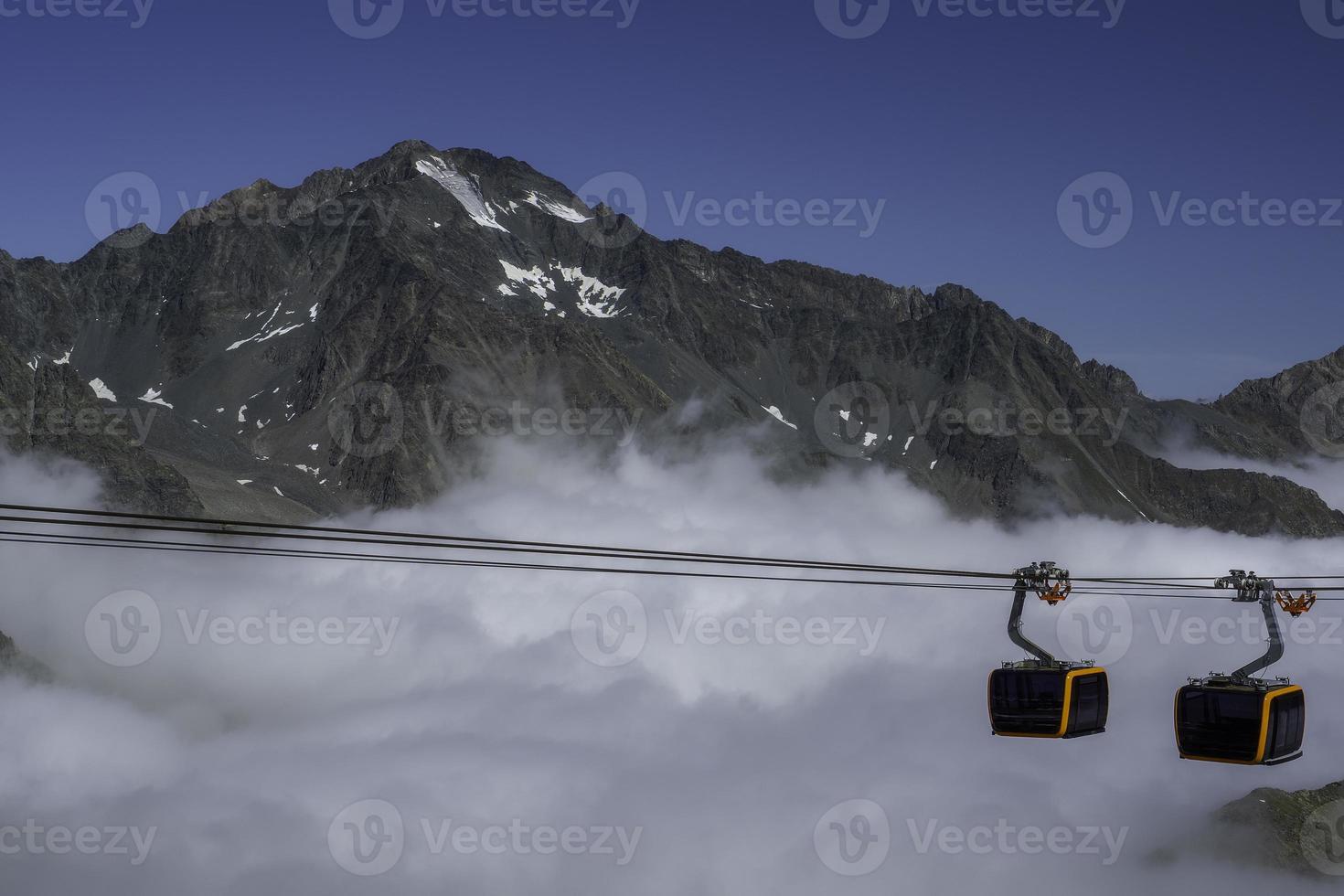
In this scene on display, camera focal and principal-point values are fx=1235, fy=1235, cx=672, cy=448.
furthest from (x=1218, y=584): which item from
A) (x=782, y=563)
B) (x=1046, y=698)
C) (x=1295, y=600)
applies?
(x=782, y=563)

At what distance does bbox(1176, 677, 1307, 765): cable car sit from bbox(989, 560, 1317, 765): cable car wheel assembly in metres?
0.03

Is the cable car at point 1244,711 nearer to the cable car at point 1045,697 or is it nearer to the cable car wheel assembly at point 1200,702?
the cable car wheel assembly at point 1200,702

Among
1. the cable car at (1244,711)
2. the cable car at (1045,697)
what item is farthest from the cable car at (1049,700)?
the cable car at (1244,711)

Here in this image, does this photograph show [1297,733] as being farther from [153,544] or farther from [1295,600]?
[153,544]

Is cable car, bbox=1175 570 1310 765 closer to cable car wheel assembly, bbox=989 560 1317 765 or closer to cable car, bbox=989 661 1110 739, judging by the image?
cable car wheel assembly, bbox=989 560 1317 765

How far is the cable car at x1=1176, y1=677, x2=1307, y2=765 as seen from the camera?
36031 millimetres

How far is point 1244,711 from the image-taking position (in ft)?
119

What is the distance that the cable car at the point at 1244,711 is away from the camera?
35.9 metres

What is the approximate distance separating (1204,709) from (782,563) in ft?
59.6

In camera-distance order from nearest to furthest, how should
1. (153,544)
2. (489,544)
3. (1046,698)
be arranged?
1. (489,544)
2. (153,544)
3. (1046,698)

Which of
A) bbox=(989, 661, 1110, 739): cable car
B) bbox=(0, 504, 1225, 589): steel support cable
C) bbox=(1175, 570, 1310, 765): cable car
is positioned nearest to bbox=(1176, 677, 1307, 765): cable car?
bbox=(1175, 570, 1310, 765): cable car

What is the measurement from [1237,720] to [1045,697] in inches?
224

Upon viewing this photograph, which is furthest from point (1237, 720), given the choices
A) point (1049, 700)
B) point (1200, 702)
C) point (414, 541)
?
point (414, 541)

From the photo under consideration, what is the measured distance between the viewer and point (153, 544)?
3172 cm
